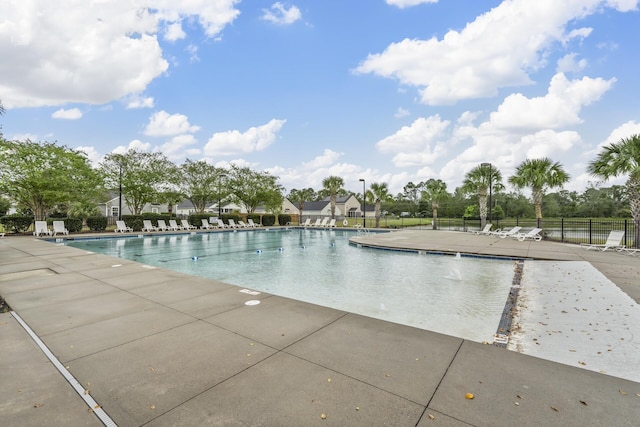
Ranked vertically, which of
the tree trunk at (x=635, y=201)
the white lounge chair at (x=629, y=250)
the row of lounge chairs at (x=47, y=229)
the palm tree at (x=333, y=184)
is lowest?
the white lounge chair at (x=629, y=250)

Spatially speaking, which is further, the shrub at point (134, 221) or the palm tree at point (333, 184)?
the palm tree at point (333, 184)

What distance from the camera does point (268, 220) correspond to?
3155cm

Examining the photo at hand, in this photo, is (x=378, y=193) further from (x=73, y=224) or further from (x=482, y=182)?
(x=73, y=224)

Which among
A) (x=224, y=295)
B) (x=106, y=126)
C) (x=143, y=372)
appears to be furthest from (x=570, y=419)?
(x=106, y=126)

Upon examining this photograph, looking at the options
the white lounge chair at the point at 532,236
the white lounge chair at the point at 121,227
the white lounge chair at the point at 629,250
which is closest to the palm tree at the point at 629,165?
the white lounge chair at the point at 629,250

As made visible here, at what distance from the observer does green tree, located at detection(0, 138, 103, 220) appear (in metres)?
17.0

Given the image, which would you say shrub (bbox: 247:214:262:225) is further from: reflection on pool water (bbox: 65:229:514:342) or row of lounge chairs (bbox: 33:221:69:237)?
reflection on pool water (bbox: 65:229:514:342)

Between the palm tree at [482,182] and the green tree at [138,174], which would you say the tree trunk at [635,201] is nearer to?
the palm tree at [482,182]

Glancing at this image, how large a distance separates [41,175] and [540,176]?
28308 mm

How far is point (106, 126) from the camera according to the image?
21109 mm

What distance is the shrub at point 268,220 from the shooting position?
31.2 metres

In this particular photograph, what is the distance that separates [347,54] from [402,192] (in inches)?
2809

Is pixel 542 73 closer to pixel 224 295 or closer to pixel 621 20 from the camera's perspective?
pixel 621 20

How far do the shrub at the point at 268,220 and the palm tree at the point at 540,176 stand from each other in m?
22.3
